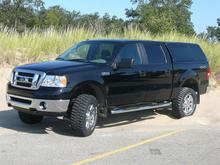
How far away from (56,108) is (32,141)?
2.37 ft

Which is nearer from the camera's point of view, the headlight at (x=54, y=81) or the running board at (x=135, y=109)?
the headlight at (x=54, y=81)

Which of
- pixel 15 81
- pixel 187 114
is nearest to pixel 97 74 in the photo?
pixel 15 81

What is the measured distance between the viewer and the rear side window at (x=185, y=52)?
488 inches

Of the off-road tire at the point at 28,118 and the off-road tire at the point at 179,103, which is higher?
the off-road tire at the point at 179,103

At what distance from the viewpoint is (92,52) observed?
11.0 m

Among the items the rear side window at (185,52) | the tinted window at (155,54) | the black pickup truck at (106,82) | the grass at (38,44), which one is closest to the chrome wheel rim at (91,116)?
the black pickup truck at (106,82)

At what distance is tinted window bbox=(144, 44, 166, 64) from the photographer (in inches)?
455

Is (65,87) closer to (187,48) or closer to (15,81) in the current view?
(15,81)

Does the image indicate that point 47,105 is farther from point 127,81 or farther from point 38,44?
point 38,44

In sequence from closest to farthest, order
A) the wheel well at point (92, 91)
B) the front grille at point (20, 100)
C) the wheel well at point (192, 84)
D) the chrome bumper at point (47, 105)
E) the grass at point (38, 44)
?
the chrome bumper at point (47, 105) → the front grille at point (20, 100) → the wheel well at point (92, 91) → the wheel well at point (192, 84) → the grass at point (38, 44)

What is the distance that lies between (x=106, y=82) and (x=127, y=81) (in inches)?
24.5

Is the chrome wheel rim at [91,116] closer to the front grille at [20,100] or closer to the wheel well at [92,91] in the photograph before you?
the wheel well at [92,91]

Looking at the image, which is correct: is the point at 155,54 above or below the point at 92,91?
above

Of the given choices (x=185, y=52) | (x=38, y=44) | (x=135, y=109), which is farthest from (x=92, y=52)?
(x=38, y=44)
